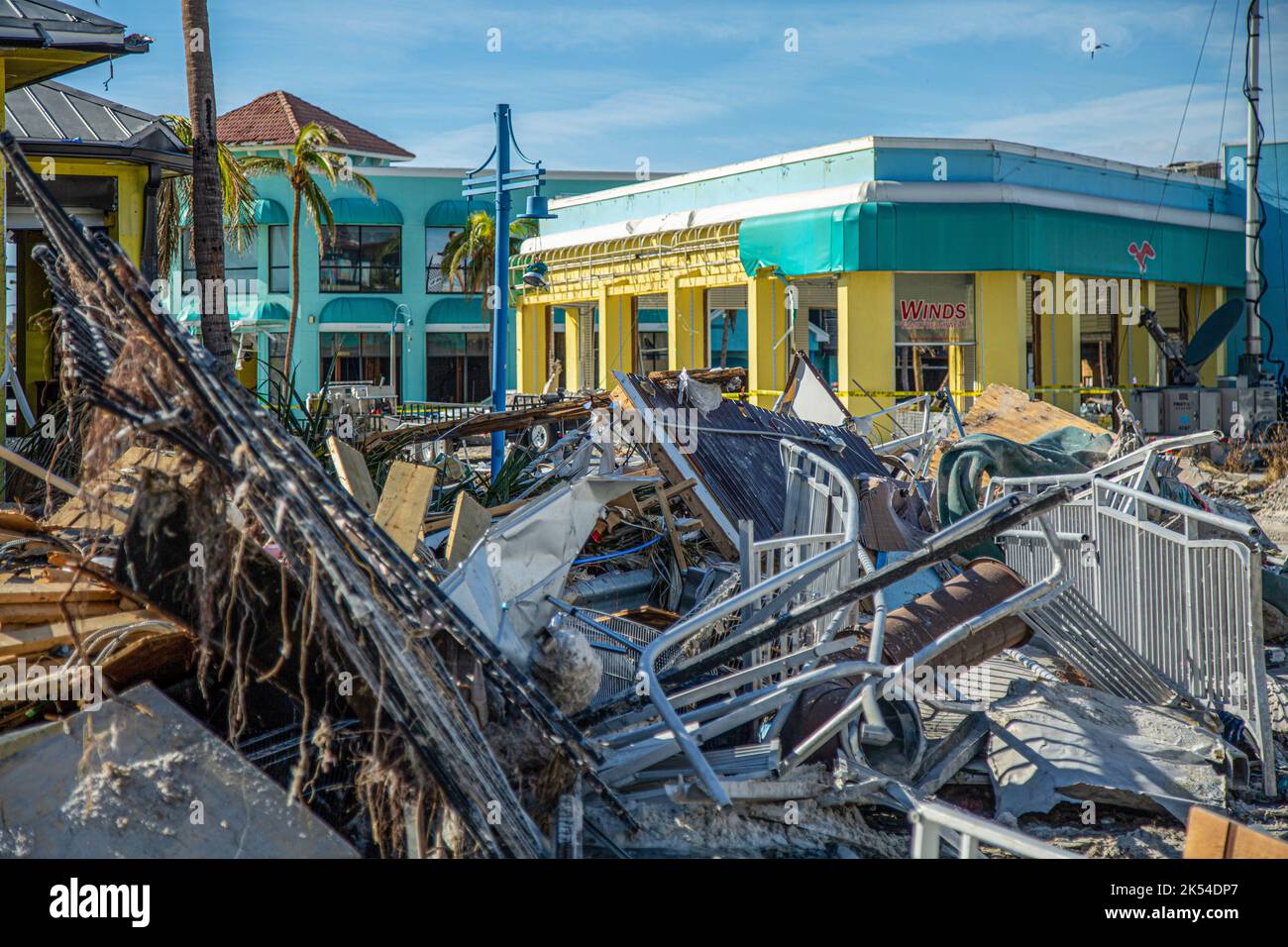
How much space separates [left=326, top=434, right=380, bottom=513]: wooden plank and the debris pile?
0.14 ft

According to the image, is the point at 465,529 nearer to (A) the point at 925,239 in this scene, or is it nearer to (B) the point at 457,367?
(A) the point at 925,239

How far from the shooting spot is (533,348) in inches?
1259

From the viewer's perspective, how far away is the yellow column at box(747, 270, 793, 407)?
23.6m

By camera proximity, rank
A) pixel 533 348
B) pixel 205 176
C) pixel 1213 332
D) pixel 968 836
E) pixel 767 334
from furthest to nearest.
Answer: pixel 533 348, pixel 767 334, pixel 1213 332, pixel 205 176, pixel 968 836

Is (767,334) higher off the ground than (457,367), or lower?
lower

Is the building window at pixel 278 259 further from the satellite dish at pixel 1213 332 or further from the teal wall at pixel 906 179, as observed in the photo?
the satellite dish at pixel 1213 332

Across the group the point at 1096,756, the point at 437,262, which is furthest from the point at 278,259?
the point at 1096,756

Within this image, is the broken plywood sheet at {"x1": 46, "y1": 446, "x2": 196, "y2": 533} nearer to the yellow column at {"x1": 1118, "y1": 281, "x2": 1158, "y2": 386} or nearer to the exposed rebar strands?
the exposed rebar strands

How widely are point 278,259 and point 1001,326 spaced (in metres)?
28.1

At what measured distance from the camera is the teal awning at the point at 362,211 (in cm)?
4103

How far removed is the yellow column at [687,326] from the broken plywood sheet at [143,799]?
2203cm

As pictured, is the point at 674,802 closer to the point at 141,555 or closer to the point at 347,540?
the point at 347,540
